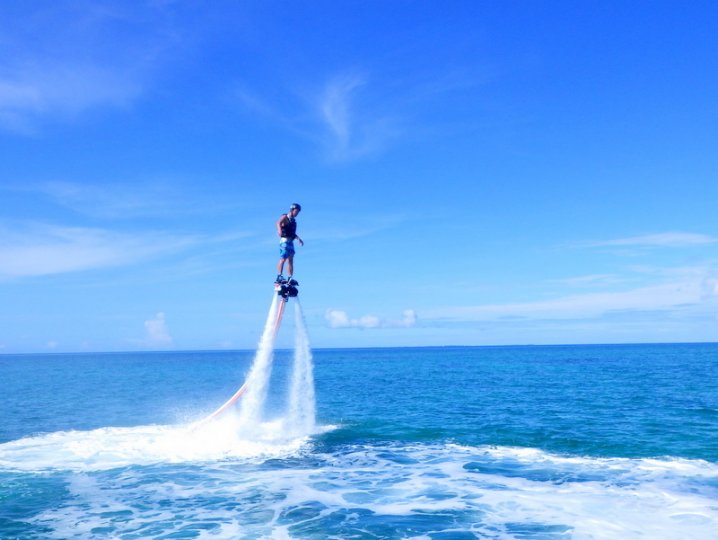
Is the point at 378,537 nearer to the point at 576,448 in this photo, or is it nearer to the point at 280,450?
the point at 280,450

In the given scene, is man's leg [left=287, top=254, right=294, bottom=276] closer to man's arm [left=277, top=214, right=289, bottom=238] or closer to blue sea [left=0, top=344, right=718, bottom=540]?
man's arm [left=277, top=214, right=289, bottom=238]

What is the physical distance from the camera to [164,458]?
91.2ft

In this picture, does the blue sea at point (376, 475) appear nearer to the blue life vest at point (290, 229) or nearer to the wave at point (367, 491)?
the wave at point (367, 491)

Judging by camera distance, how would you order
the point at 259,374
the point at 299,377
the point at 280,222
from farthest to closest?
the point at 299,377 → the point at 259,374 → the point at 280,222

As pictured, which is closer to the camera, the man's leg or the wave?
the wave

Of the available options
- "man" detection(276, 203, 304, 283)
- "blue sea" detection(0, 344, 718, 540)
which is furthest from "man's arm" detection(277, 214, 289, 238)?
"blue sea" detection(0, 344, 718, 540)

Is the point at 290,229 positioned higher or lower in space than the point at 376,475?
higher

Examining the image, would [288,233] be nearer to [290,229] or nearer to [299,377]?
[290,229]

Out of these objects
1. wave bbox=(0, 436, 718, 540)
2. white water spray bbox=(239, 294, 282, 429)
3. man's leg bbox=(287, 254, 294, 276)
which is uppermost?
A: man's leg bbox=(287, 254, 294, 276)

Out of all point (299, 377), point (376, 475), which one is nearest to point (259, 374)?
point (299, 377)

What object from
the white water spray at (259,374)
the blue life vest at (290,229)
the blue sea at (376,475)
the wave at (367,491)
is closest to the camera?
the wave at (367,491)

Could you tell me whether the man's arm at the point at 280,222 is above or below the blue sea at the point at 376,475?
above

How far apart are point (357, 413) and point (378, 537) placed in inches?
1163

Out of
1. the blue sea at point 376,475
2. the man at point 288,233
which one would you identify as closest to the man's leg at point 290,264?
the man at point 288,233
